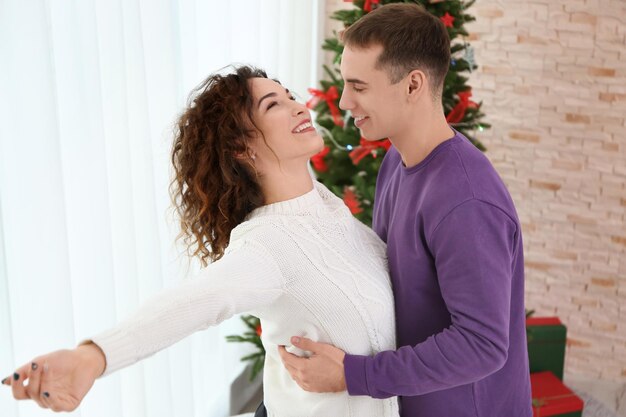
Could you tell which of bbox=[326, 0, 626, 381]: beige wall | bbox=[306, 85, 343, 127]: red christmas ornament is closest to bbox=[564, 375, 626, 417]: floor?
bbox=[326, 0, 626, 381]: beige wall

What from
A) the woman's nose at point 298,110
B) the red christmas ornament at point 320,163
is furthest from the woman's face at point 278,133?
the red christmas ornament at point 320,163

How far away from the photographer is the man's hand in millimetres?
1391

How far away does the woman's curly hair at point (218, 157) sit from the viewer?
4.78 feet

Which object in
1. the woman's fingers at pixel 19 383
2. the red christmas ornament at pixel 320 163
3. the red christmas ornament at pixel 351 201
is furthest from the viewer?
the red christmas ornament at pixel 320 163

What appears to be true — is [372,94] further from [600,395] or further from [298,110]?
[600,395]

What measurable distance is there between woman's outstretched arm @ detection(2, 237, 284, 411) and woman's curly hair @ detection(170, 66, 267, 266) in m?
0.21

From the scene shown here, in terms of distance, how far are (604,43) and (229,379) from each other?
2.45 metres

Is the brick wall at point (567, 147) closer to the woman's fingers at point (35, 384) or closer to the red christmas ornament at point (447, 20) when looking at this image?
the red christmas ornament at point (447, 20)

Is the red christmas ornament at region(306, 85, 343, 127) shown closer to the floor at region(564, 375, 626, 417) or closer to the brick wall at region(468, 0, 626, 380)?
the brick wall at region(468, 0, 626, 380)

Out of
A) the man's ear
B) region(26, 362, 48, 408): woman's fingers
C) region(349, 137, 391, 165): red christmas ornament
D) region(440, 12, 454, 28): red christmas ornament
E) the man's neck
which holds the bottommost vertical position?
region(26, 362, 48, 408): woman's fingers

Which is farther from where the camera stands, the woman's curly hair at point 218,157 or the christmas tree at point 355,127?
the christmas tree at point 355,127

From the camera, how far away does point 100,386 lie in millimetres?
1877

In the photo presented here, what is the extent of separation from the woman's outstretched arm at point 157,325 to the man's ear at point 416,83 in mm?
526

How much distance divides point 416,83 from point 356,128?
3.99ft
